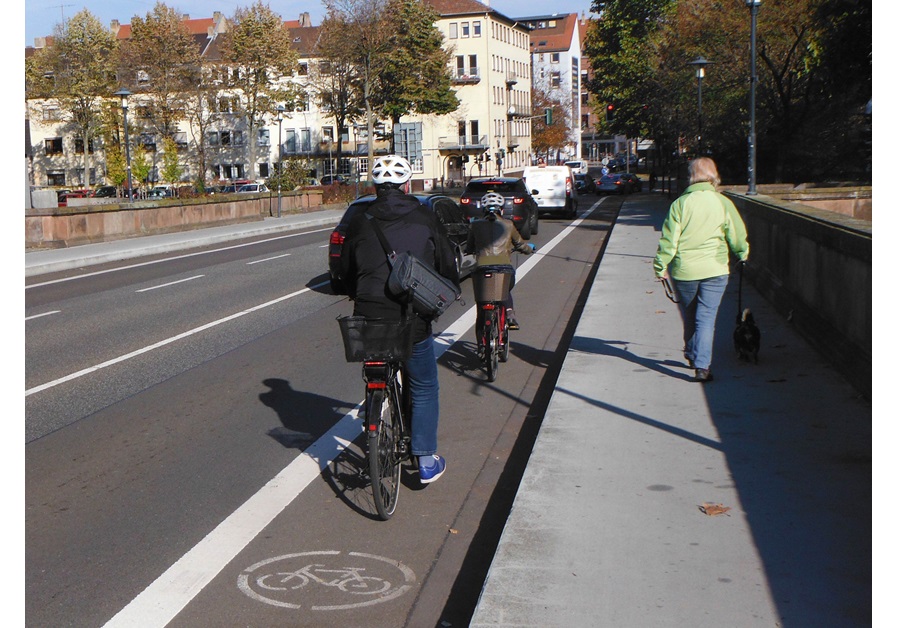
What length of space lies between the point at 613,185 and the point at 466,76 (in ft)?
149

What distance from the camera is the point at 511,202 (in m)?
28.0

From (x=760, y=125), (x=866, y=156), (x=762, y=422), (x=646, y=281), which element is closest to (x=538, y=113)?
(x=760, y=125)

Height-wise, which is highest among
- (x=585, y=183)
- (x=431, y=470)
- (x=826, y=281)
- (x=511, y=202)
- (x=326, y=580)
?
(x=585, y=183)

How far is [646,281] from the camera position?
1653cm

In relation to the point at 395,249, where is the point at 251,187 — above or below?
above

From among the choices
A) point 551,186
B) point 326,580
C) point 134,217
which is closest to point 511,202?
point 551,186

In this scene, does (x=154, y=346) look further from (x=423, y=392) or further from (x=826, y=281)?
(x=826, y=281)

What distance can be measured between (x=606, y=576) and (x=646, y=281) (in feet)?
40.6

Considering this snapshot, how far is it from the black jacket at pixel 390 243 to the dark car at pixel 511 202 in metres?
20.9

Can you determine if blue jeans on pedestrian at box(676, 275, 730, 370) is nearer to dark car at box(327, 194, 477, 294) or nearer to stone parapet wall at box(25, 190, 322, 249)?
dark car at box(327, 194, 477, 294)

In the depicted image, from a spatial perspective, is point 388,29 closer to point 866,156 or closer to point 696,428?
point 866,156

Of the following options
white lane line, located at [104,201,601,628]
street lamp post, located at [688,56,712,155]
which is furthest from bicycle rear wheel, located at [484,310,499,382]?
street lamp post, located at [688,56,712,155]

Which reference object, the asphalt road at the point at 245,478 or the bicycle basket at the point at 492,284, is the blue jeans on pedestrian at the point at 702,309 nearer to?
the asphalt road at the point at 245,478

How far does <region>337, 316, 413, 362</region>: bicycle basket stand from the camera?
5395 millimetres
